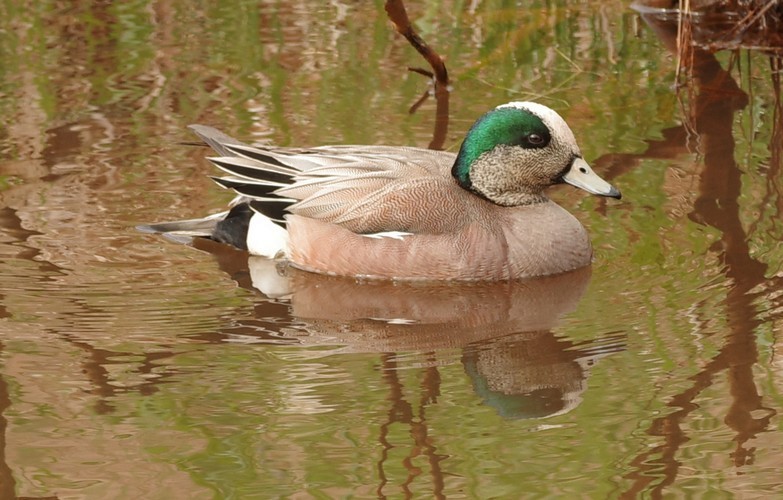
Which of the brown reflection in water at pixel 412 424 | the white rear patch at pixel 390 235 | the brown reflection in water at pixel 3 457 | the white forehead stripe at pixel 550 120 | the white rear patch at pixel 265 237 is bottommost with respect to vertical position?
the brown reflection in water at pixel 3 457

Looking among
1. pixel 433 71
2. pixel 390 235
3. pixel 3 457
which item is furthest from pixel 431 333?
pixel 433 71

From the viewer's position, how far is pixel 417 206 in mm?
6734

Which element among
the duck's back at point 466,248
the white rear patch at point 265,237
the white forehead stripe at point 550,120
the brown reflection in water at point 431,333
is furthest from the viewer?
the white rear patch at point 265,237

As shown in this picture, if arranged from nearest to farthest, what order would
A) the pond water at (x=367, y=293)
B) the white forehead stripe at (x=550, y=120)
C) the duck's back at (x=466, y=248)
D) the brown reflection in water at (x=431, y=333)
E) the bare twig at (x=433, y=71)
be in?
the pond water at (x=367, y=293)
the brown reflection in water at (x=431, y=333)
the duck's back at (x=466, y=248)
the white forehead stripe at (x=550, y=120)
the bare twig at (x=433, y=71)

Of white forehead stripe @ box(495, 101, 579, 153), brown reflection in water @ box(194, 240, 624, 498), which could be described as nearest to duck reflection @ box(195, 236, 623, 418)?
brown reflection in water @ box(194, 240, 624, 498)

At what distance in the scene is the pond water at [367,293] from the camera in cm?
474

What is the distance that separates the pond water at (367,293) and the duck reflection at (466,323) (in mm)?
17

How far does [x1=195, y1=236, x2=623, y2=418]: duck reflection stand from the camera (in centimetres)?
541

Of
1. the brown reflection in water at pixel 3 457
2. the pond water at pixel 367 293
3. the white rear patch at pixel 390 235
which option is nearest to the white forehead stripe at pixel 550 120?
the pond water at pixel 367 293

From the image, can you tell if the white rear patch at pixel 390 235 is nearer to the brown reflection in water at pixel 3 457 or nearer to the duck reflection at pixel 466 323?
the duck reflection at pixel 466 323

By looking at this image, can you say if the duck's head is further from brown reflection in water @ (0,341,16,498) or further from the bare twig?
brown reflection in water @ (0,341,16,498)

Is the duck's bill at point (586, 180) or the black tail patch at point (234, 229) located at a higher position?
the duck's bill at point (586, 180)

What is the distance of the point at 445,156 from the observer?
7.30 metres

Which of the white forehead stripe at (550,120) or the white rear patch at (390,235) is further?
the white forehead stripe at (550,120)
